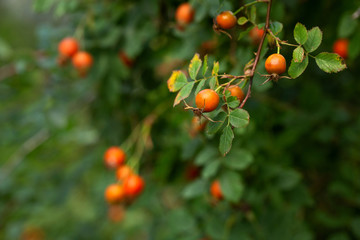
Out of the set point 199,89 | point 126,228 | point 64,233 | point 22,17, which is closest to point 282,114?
point 199,89

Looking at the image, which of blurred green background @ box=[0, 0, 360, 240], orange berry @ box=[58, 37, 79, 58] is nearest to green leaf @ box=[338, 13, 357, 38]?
blurred green background @ box=[0, 0, 360, 240]

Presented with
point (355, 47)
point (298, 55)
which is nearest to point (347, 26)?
point (355, 47)

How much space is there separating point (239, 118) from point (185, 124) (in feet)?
2.77

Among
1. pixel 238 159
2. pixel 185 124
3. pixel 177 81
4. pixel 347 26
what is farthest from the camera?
pixel 185 124

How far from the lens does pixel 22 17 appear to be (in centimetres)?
573

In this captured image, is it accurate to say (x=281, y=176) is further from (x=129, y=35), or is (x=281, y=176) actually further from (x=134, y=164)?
(x=129, y=35)

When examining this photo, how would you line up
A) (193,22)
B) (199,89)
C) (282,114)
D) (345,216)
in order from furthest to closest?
1. (282,114)
2. (345,216)
3. (193,22)
4. (199,89)

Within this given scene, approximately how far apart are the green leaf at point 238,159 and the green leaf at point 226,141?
1.96ft

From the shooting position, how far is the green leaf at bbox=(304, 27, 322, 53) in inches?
26.4

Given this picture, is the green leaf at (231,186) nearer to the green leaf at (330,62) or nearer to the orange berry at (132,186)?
the orange berry at (132,186)

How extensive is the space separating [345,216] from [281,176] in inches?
12.9

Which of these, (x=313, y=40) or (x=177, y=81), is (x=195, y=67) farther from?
(x=313, y=40)

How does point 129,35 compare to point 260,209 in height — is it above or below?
above

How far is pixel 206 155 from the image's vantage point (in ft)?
4.15
